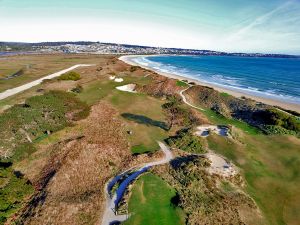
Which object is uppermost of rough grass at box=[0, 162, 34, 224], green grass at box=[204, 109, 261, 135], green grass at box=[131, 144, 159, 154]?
rough grass at box=[0, 162, 34, 224]

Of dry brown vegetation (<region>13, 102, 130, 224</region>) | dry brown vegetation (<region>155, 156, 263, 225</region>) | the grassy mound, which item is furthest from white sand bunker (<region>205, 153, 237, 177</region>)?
dry brown vegetation (<region>13, 102, 130, 224</region>)

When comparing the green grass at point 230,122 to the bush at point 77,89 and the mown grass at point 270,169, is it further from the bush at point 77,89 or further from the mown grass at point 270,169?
the bush at point 77,89

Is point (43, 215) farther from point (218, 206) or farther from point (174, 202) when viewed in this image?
point (218, 206)

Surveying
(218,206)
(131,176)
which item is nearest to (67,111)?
(131,176)

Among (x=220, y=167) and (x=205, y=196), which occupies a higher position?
(x=205, y=196)

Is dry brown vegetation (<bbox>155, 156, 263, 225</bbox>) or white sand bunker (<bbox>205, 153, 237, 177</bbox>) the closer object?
dry brown vegetation (<bbox>155, 156, 263, 225</bbox>)

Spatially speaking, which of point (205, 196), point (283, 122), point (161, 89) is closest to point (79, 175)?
point (205, 196)

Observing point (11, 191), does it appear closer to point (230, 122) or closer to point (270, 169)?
point (270, 169)

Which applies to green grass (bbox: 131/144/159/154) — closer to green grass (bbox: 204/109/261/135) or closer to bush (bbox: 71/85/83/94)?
green grass (bbox: 204/109/261/135)
